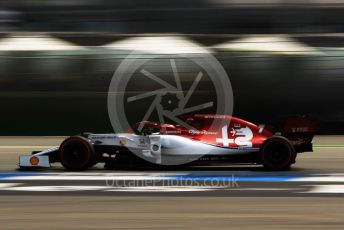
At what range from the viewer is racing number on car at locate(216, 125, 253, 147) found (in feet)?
31.5

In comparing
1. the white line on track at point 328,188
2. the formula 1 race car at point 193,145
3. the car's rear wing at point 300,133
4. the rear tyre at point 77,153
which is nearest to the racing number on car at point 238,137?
the formula 1 race car at point 193,145

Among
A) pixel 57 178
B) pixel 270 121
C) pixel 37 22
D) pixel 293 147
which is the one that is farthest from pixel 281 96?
pixel 37 22

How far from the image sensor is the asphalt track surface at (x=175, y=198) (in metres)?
6.18

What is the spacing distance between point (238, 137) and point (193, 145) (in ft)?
2.08

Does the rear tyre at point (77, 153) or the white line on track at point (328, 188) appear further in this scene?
the rear tyre at point (77, 153)

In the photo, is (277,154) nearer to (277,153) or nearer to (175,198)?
(277,153)

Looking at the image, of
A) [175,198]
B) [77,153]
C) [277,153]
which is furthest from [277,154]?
[77,153]

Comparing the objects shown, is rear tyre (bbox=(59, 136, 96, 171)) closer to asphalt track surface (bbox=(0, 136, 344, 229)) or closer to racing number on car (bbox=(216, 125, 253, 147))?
asphalt track surface (bbox=(0, 136, 344, 229))

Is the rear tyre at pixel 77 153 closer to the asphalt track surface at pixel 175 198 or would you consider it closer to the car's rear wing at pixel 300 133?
the asphalt track surface at pixel 175 198

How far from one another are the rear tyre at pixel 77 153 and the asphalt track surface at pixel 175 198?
0.63ft

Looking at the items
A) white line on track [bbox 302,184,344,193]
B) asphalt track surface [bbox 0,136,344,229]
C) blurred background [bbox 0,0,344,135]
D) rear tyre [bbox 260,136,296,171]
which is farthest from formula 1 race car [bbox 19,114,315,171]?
blurred background [bbox 0,0,344,135]

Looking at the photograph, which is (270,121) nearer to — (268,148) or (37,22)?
(268,148)

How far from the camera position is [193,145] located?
9539 mm

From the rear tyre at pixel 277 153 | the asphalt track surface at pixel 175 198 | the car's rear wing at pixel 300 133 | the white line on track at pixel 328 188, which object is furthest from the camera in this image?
the car's rear wing at pixel 300 133
